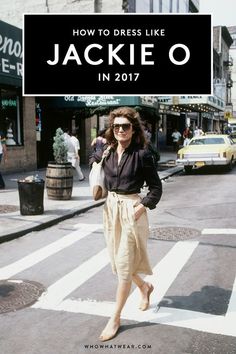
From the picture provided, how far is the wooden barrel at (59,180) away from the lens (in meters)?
10.8

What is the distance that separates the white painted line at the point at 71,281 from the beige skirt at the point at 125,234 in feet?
3.34

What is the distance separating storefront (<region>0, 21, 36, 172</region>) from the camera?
52.0 feet

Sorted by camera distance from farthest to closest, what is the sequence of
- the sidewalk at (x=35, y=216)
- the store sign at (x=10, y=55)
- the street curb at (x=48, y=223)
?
the store sign at (x=10, y=55) < the sidewalk at (x=35, y=216) < the street curb at (x=48, y=223)

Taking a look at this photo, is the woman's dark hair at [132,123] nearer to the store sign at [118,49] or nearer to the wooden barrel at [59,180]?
the store sign at [118,49]

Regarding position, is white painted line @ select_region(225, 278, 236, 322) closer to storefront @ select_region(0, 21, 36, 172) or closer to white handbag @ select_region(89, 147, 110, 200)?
white handbag @ select_region(89, 147, 110, 200)

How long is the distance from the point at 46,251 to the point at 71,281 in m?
1.61

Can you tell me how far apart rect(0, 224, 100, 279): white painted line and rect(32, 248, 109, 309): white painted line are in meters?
0.74

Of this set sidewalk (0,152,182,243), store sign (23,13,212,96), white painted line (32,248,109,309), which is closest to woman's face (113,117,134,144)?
white painted line (32,248,109,309)

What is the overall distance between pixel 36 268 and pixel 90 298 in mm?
1470

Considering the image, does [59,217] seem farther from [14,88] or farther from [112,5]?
[112,5]

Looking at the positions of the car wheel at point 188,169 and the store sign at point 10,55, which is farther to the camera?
the car wheel at point 188,169

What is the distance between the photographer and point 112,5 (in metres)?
24.7

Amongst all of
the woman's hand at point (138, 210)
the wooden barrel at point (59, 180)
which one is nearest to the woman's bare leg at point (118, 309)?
the woman's hand at point (138, 210)

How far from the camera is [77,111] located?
19.8 metres
